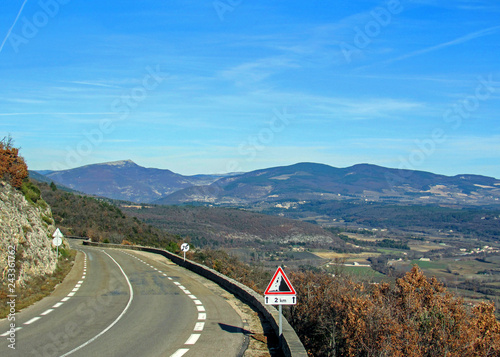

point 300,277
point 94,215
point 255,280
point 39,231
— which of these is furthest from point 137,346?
point 94,215

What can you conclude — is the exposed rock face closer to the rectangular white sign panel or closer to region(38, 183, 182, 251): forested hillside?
the rectangular white sign panel

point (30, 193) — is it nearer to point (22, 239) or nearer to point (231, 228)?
point (22, 239)

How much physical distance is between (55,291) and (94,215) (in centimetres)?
5715

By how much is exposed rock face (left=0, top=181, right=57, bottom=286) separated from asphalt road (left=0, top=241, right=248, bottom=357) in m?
1.61

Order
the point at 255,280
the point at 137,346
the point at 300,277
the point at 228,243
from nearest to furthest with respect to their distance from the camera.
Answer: the point at 137,346 < the point at 300,277 < the point at 255,280 < the point at 228,243

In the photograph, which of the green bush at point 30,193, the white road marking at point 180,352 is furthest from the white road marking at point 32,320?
the green bush at point 30,193

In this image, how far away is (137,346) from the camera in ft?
29.6

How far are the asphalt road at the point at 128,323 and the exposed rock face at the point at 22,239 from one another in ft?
5.28

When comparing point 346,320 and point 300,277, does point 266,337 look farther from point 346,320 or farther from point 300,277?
point 300,277

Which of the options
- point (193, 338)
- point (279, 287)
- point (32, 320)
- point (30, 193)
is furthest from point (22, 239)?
point (279, 287)

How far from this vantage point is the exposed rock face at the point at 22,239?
16.7 metres

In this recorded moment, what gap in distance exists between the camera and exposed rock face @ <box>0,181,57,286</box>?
16656 mm

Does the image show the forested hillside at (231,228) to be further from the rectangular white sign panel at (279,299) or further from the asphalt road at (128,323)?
the rectangular white sign panel at (279,299)

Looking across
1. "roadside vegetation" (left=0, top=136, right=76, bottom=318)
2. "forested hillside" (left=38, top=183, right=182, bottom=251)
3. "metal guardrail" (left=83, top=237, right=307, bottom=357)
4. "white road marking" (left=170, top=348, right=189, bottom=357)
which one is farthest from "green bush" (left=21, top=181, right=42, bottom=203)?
"forested hillside" (left=38, top=183, right=182, bottom=251)
